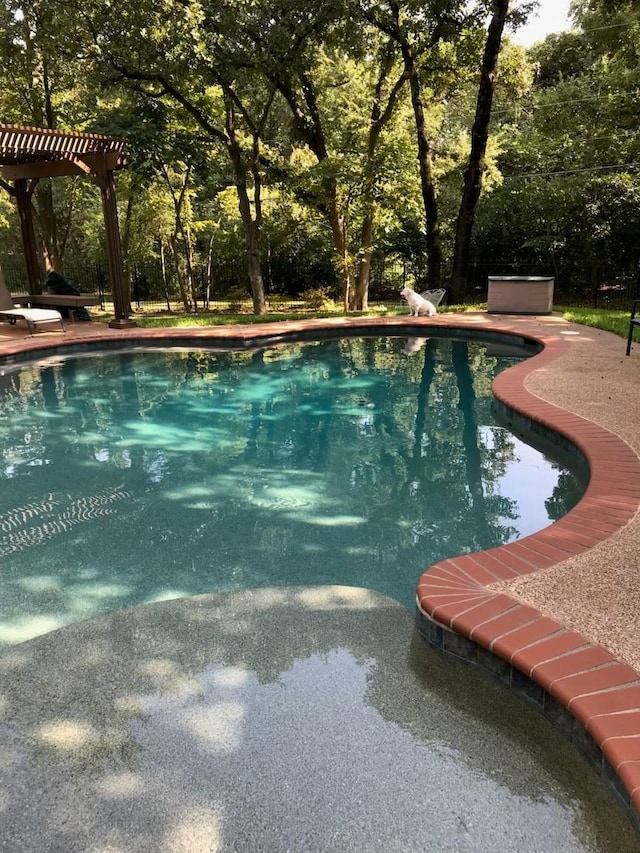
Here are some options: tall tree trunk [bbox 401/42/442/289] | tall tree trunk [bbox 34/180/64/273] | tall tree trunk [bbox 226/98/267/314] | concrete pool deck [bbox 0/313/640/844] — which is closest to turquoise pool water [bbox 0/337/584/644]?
concrete pool deck [bbox 0/313/640/844]

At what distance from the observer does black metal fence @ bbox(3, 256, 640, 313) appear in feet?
48.7

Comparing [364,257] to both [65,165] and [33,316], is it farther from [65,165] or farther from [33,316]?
[33,316]

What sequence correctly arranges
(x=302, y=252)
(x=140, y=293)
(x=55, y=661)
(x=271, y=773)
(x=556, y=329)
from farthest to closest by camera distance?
(x=140, y=293), (x=302, y=252), (x=556, y=329), (x=55, y=661), (x=271, y=773)

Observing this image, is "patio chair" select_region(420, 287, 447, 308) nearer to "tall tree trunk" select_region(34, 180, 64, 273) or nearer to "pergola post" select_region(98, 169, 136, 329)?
"pergola post" select_region(98, 169, 136, 329)

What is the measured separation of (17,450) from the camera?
17.5 ft

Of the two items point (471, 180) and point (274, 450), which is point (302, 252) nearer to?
point (471, 180)

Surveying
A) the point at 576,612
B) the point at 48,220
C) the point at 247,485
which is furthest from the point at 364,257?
the point at 576,612

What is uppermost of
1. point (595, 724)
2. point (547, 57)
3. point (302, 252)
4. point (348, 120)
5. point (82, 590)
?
point (547, 57)

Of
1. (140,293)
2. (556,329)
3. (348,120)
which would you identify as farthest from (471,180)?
(140,293)

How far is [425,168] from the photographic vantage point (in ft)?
42.0

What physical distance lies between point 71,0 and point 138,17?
117 cm

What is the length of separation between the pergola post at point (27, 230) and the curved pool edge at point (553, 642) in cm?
1274

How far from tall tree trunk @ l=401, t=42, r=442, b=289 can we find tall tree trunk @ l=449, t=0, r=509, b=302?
0.59 meters

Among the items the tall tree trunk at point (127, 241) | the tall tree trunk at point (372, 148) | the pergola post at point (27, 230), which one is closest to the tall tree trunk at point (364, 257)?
the tall tree trunk at point (372, 148)
